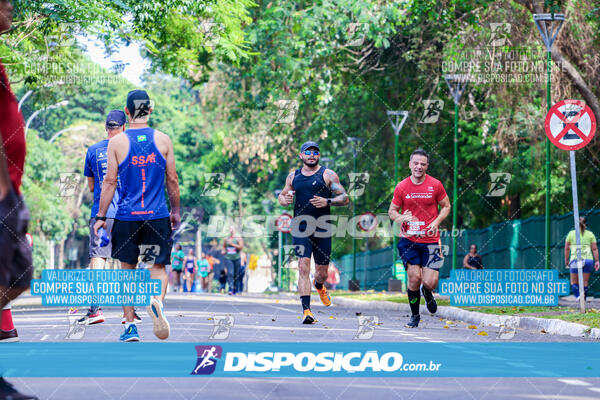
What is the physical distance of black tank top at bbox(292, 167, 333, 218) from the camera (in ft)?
41.5

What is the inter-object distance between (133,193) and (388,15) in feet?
64.4

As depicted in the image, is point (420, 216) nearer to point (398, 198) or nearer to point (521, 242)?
point (398, 198)

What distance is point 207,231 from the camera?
57719 mm

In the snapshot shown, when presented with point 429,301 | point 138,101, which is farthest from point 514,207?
point 138,101

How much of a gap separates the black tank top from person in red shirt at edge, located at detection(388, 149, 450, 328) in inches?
38.3

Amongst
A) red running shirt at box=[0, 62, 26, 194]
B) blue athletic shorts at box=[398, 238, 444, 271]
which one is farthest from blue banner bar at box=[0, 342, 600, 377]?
blue athletic shorts at box=[398, 238, 444, 271]

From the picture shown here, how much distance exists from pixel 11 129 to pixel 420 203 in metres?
8.68

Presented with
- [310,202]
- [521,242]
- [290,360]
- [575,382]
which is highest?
[310,202]

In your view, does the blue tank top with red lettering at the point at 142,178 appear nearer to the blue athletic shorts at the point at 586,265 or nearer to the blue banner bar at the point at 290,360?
the blue banner bar at the point at 290,360

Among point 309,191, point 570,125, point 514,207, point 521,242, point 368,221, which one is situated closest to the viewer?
point 309,191

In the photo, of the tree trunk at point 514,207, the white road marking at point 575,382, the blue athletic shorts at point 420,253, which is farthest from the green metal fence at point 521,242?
the white road marking at point 575,382

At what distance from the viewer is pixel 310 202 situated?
491 inches

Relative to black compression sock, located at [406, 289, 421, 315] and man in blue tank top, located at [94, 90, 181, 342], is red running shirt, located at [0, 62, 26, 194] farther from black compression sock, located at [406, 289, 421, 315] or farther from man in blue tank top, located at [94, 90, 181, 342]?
black compression sock, located at [406, 289, 421, 315]

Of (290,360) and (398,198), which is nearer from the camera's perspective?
(290,360)
